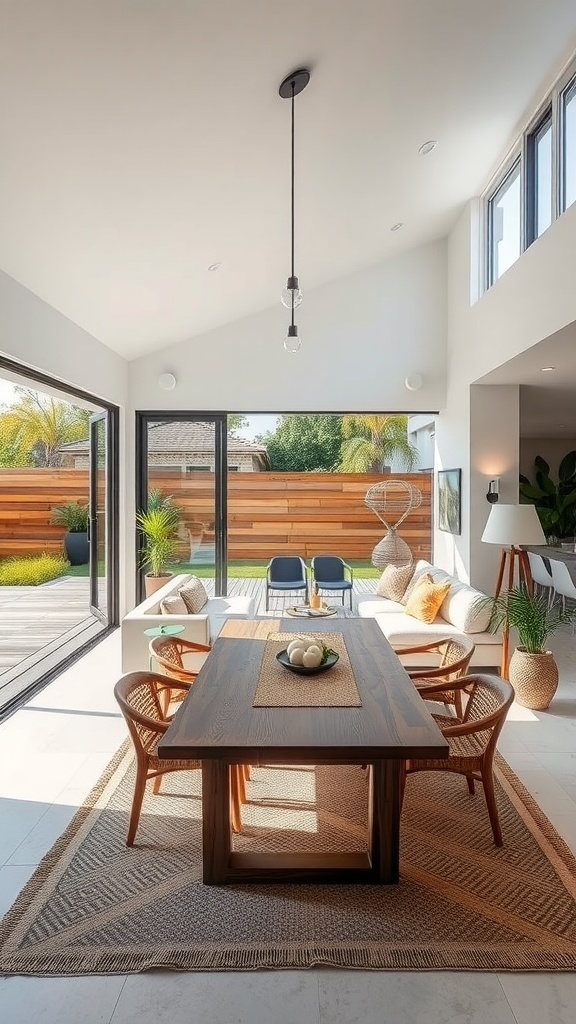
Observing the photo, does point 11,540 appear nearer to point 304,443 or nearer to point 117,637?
point 117,637

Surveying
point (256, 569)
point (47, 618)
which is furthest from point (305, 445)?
point (47, 618)

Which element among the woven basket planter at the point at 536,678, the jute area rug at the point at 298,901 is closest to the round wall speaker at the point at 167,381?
the woven basket planter at the point at 536,678

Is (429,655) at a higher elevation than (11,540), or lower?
lower

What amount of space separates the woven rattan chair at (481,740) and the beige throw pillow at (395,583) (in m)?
2.92

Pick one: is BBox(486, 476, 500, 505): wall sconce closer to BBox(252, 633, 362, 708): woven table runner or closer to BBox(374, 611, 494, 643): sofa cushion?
BBox(374, 611, 494, 643): sofa cushion

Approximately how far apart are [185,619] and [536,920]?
2.83 metres

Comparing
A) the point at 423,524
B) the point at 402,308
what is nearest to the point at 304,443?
the point at 423,524

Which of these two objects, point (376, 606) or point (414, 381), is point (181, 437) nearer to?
point (414, 381)

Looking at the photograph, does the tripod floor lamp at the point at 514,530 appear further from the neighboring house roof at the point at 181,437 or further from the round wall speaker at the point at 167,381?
the round wall speaker at the point at 167,381

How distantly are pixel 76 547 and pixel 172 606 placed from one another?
14.6 feet

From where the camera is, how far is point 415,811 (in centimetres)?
277

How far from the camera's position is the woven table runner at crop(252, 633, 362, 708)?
237 cm

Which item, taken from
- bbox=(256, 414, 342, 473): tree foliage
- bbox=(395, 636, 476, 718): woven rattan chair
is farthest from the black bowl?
bbox=(256, 414, 342, 473): tree foliage

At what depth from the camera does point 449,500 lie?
19.7ft
